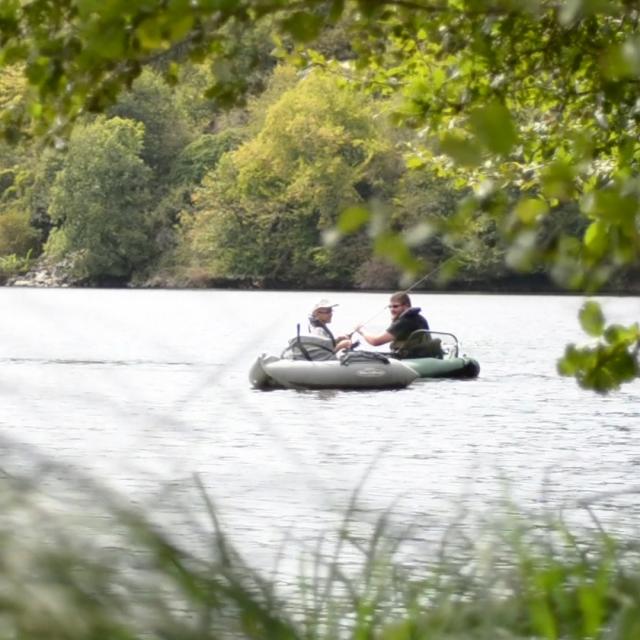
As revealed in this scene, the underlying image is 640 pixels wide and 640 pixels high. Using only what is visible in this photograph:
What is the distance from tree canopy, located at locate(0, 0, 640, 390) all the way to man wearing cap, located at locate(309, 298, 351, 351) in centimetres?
1343

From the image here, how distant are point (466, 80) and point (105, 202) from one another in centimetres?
8341

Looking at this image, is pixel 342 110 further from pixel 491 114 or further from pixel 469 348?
pixel 491 114

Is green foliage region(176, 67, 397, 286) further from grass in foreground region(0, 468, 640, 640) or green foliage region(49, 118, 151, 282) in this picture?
grass in foreground region(0, 468, 640, 640)

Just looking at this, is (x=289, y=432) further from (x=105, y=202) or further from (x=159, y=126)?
(x=159, y=126)

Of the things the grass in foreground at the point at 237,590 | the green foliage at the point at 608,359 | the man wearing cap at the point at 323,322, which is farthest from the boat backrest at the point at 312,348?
the grass in foreground at the point at 237,590

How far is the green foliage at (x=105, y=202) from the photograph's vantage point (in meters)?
90.1

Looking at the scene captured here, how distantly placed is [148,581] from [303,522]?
25.7 ft

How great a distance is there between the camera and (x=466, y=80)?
Result: 927 cm

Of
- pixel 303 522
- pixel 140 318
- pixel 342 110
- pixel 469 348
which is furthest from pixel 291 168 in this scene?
pixel 303 522

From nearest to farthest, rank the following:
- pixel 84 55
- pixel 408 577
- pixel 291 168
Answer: pixel 408 577 < pixel 84 55 < pixel 291 168

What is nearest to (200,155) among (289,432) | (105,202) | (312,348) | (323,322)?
(105,202)

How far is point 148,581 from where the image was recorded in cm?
295

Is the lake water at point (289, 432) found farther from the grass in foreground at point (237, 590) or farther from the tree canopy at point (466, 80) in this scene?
the tree canopy at point (466, 80)

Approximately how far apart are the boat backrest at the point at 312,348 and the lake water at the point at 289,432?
500mm
